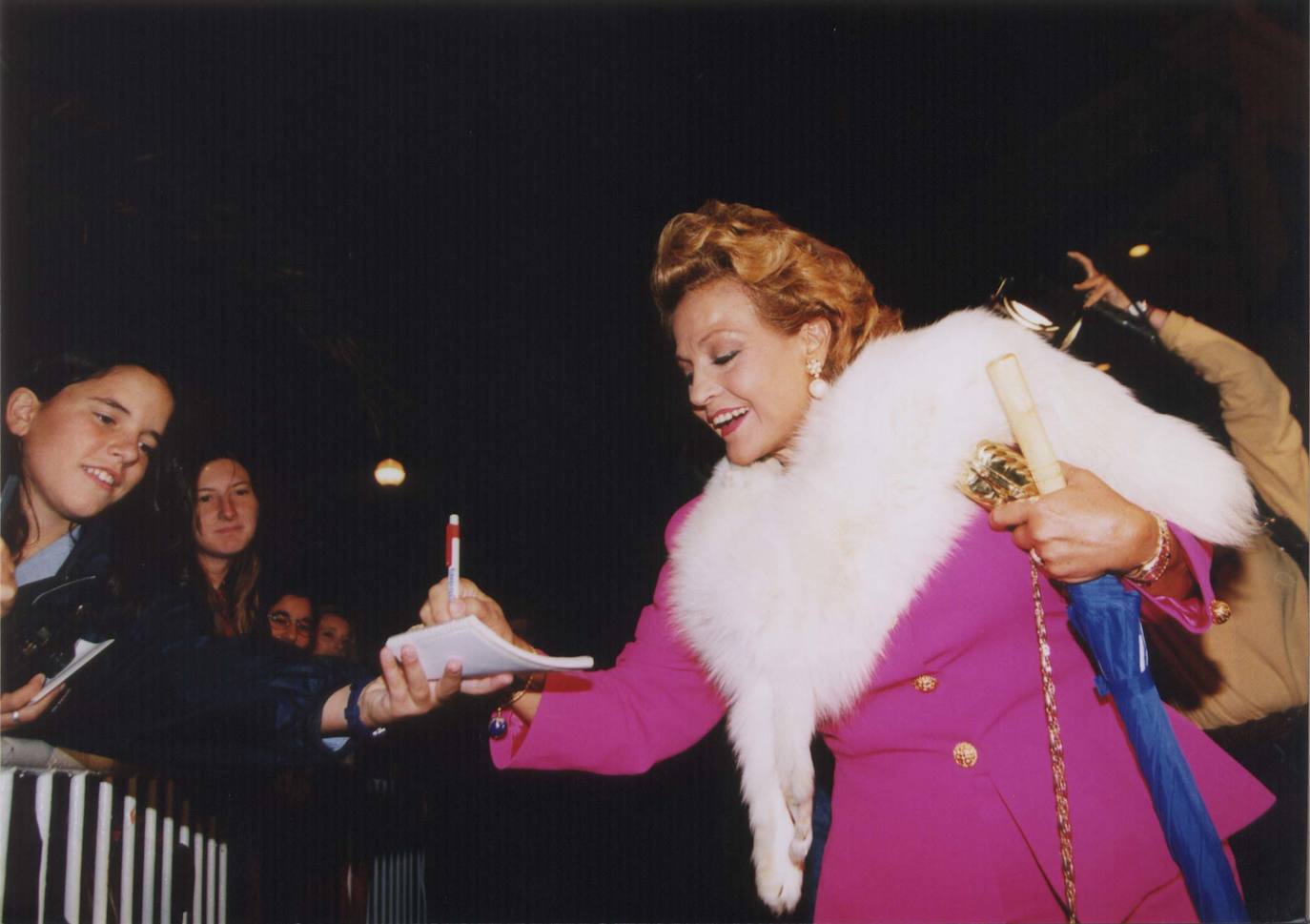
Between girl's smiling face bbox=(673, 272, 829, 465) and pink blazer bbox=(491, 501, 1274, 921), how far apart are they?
664mm

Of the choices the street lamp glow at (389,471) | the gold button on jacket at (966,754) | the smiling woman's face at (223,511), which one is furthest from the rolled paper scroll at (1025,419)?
the street lamp glow at (389,471)

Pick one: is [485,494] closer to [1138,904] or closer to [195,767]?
[195,767]

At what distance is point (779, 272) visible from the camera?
2.35m

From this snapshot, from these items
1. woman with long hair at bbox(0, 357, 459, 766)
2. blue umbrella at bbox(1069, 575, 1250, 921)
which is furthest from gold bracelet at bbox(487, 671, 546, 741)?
blue umbrella at bbox(1069, 575, 1250, 921)

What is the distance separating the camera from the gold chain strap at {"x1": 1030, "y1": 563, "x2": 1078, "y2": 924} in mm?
1479

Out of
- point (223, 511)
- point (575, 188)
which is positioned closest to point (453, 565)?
point (223, 511)

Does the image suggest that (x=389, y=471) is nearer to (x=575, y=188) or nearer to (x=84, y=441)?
(x=575, y=188)

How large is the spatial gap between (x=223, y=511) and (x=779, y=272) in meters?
3.04

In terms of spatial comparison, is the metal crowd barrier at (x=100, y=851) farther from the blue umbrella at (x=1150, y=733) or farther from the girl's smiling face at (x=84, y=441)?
the blue umbrella at (x=1150, y=733)

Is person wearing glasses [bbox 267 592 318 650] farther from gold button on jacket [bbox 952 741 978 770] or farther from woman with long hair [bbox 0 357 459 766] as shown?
gold button on jacket [bbox 952 741 978 770]

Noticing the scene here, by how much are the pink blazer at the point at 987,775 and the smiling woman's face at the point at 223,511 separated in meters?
3.29

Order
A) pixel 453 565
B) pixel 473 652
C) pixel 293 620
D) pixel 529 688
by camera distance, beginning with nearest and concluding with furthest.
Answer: pixel 473 652 < pixel 453 565 < pixel 529 688 < pixel 293 620

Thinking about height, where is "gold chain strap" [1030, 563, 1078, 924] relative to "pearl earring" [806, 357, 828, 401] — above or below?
below

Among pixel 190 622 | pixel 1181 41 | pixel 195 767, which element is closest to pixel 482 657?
pixel 195 767
